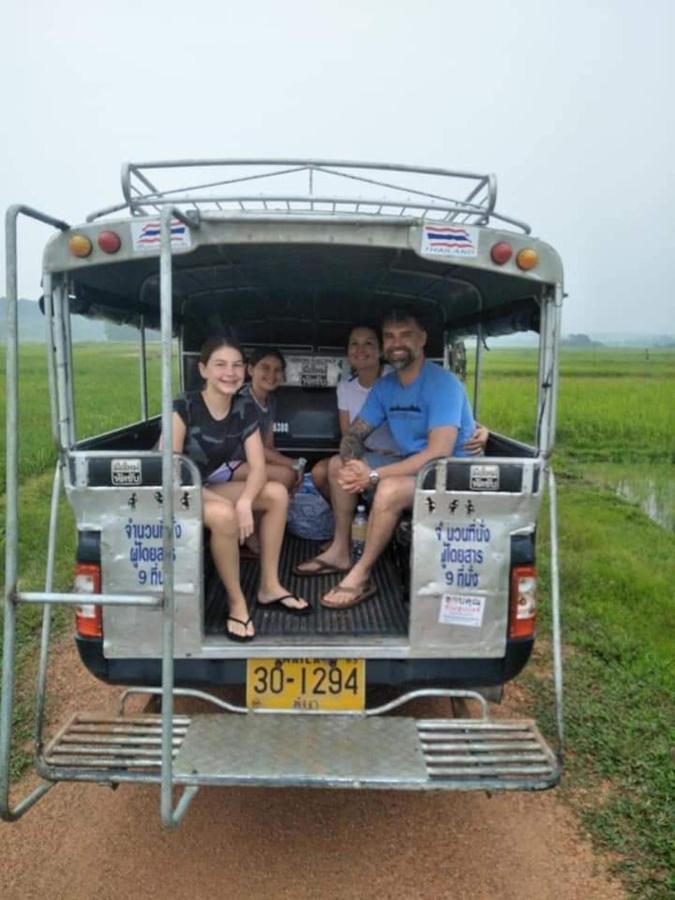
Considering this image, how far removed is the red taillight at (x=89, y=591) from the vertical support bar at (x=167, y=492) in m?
0.85

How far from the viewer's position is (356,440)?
14.1 ft

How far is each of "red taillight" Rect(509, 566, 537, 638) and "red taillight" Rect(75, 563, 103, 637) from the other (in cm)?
176

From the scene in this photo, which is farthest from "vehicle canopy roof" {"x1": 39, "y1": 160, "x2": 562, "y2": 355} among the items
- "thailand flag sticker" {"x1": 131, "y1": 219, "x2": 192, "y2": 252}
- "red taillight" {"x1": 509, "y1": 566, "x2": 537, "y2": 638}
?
"red taillight" {"x1": 509, "y1": 566, "x2": 537, "y2": 638}

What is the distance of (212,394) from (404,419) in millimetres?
1042

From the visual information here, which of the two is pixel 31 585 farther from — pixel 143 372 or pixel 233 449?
pixel 233 449

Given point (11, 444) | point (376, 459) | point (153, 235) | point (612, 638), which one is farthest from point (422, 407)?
point (612, 638)

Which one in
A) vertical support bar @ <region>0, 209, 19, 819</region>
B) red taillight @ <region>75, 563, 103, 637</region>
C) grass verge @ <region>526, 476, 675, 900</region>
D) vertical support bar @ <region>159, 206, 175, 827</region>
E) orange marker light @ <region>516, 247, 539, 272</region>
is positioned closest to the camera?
vertical support bar @ <region>159, 206, 175, 827</region>

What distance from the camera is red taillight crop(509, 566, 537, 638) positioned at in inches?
124

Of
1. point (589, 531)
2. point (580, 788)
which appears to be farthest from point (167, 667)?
point (589, 531)

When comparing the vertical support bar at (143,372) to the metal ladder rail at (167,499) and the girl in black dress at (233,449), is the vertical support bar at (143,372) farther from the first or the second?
the metal ladder rail at (167,499)

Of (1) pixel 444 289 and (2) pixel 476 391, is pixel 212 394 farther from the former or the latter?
(2) pixel 476 391

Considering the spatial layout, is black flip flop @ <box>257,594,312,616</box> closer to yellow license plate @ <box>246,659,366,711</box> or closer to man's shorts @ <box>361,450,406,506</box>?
yellow license plate @ <box>246,659,366,711</box>

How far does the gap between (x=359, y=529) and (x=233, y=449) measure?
101 centimetres

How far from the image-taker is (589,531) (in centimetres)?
862
